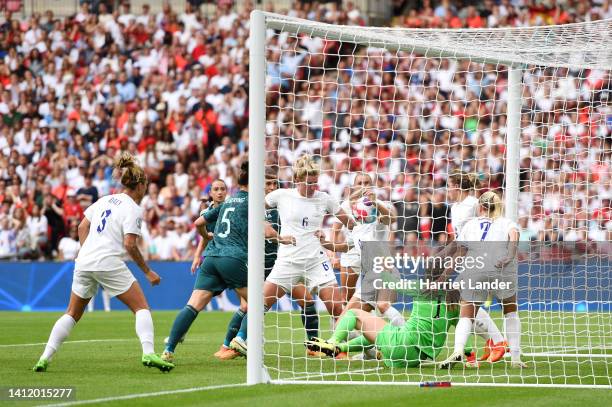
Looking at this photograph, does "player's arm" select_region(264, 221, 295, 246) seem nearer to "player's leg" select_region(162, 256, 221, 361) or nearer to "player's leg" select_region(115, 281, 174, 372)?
"player's leg" select_region(162, 256, 221, 361)

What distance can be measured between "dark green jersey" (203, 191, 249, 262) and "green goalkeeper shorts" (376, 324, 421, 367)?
5.87 ft

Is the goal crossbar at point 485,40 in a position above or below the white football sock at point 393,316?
above

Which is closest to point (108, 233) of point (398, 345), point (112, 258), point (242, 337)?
point (112, 258)

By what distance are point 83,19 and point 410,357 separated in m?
22.1

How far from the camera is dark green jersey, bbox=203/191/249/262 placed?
11906mm

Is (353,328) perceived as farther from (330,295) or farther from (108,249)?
(108,249)

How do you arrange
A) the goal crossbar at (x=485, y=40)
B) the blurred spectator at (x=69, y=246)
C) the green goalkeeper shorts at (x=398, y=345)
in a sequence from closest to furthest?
the goal crossbar at (x=485, y=40)
the green goalkeeper shorts at (x=398, y=345)
the blurred spectator at (x=69, y=246)

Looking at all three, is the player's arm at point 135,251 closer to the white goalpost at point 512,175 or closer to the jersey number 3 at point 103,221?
the jersey number 3 at point 103,221

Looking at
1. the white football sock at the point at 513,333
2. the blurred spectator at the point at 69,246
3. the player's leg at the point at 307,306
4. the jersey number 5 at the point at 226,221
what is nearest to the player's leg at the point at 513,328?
the white football sock at the point at 513,333

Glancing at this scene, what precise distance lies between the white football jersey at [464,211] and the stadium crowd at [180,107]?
7207 millimetres

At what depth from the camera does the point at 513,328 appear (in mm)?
11867

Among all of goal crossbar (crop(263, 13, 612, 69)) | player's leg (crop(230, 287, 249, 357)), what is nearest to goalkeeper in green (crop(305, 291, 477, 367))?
player's leg (crop(230, 287, 249, 357))

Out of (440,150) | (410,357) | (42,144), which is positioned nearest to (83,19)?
(42,144)

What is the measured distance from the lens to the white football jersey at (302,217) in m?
12.4
